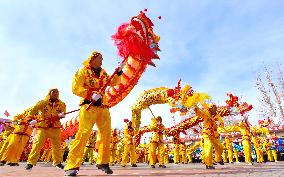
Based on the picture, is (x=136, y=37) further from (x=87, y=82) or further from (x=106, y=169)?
(x=106, y=169)

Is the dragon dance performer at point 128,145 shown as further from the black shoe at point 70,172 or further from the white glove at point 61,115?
the black shoe at point 70,172

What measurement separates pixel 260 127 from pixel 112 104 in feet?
40.0

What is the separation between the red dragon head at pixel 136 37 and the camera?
Result: 7024mm

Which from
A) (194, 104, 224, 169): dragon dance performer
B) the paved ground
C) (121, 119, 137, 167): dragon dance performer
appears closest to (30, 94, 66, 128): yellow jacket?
the paved ground

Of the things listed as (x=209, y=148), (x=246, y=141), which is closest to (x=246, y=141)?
(x=246, y=141)

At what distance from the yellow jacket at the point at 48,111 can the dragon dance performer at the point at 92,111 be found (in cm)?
285

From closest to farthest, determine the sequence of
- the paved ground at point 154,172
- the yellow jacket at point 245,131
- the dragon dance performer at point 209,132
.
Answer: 1. the paved ground at point 154,172
2. the dragon dance performer at point 209,132
3. the yellow jacket at point 245,131

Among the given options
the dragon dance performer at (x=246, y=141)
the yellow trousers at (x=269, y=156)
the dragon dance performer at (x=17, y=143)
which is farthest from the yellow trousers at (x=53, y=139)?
the yellow trousers at (x=269, y=156)

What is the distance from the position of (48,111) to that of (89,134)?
137 inches

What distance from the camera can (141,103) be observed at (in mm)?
15789

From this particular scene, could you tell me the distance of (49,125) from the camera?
7.54 meters

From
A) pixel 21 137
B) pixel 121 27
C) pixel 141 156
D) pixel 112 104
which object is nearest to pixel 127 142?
pixel 112 104

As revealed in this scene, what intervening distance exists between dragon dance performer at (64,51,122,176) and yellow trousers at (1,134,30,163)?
5576 mm

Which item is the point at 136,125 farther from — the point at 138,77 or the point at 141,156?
the point at 141,156
